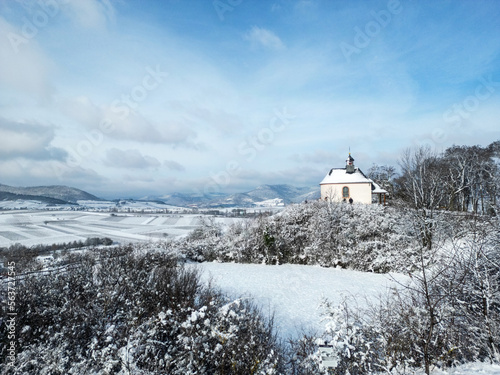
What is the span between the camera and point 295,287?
40.1 feet

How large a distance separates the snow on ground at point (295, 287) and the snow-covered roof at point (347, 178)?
52.6 feet

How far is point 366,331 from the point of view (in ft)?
16.6

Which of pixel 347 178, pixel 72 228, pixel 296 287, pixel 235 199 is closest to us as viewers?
pixel 296 287

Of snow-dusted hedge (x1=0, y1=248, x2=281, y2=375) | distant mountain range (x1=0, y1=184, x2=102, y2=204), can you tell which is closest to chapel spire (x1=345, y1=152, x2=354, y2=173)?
snow-dusted hedge (x1=0, y1=248, x2=281, y2=375)

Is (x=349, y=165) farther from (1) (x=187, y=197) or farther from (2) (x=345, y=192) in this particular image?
(1) (x=187, y=197)

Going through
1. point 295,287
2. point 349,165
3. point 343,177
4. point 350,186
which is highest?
point 349,165

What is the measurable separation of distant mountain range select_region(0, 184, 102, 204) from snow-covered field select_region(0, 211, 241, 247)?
572 cm

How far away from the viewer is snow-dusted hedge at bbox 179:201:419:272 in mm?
15344

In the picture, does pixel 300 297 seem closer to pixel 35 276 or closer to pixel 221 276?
pixel 221 276

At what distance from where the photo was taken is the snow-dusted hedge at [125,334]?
4004 millimetres

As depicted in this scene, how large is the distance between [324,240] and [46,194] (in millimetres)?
81358

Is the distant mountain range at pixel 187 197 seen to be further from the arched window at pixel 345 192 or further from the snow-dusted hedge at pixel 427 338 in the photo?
the snow-dusted hedge at pixel 427 338

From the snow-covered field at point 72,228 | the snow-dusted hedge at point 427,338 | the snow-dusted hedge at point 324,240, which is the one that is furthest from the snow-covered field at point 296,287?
the snow-covered field at point 72,228

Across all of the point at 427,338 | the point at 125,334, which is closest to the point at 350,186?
the point at 427,338
